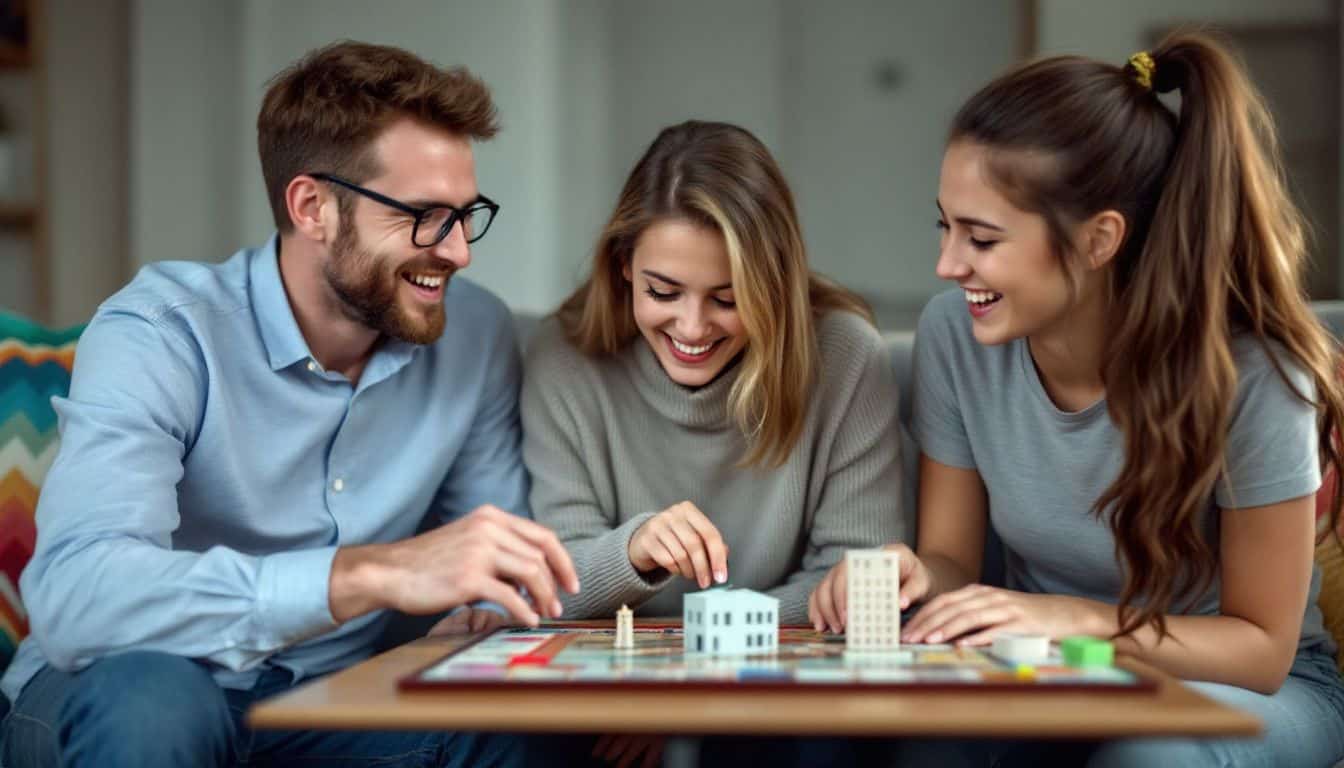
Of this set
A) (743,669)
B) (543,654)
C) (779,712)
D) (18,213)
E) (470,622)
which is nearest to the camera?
(779,712)

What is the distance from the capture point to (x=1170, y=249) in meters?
1.61

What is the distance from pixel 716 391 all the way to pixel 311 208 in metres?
0.61

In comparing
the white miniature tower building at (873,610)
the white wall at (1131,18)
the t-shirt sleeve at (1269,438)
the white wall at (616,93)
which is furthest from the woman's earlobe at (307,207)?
the white wall at (1131,18)

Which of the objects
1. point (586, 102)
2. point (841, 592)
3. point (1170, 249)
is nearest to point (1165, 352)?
point (1170, 249)

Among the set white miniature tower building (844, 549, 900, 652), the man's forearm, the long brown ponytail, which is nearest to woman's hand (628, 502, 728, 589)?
white miniature tower building (844, 549, 900, 652)

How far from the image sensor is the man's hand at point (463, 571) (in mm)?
1343

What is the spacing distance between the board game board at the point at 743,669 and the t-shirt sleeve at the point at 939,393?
1.68 feet

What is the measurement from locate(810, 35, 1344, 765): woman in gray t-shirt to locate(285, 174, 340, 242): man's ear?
0.81 meters

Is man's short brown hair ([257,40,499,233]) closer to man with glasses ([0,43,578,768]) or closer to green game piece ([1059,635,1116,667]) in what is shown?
man with glasses ([0,43,578,768])

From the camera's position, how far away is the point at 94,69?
4309 mm

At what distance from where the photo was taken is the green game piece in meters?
1.25

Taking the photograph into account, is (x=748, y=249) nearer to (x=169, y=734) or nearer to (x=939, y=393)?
(x=939, y=393)

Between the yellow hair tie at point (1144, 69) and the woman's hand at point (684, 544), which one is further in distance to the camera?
the yellow hair tie at point (1144, 69)

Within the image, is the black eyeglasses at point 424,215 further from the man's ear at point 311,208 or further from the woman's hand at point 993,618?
the woman's hand at point 993,618
